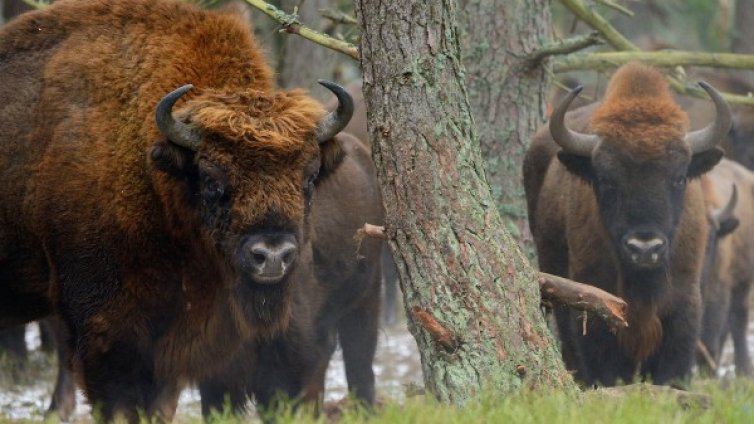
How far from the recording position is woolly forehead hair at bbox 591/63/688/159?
8.90 m

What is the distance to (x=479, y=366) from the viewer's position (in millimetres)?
5879

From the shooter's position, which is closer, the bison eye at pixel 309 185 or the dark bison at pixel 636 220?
the bison eye at pixel 309 185

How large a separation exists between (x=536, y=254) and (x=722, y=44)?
12.0 m

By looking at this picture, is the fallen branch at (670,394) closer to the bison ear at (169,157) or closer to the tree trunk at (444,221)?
the tree trunk at (444,221)

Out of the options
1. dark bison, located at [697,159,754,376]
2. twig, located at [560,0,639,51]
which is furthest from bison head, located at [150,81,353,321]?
dark bison, located at [697,159,754,376]

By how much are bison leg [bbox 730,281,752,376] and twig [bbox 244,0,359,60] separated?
7510 mm

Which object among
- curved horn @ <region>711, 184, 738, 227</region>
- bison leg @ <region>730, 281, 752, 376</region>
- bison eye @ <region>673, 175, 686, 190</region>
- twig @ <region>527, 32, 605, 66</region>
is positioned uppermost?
twig @ <region>527, 32, 605, 66</region>

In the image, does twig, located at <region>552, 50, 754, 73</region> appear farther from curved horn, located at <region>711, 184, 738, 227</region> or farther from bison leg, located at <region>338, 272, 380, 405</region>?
curved horn, located at <region>711, 184, 738, 227</region>

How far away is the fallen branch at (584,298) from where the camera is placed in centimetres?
656

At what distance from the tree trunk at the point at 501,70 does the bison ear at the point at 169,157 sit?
10.1 ft

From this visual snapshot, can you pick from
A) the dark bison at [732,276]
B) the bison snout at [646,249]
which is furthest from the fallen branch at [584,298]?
the dark bison at [732,276]

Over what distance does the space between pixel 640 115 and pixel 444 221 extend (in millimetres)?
3532

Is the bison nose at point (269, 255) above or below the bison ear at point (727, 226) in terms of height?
above

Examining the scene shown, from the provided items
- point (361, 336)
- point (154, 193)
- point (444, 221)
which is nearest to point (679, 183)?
point (361, 336)
